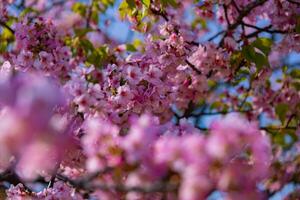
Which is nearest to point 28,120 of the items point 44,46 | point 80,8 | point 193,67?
point 193,67

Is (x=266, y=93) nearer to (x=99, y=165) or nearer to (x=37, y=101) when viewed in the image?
(x=99, y=165)

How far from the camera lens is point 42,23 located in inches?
181

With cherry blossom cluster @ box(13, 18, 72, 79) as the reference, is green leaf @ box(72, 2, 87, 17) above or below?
above

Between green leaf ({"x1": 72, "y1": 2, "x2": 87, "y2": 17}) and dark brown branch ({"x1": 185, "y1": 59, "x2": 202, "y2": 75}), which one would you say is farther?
green leaf ({"x1": 72, "y1": 2, "x2": 87, "y2": 17})

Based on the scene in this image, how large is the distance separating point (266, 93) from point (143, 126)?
4038 millimetres

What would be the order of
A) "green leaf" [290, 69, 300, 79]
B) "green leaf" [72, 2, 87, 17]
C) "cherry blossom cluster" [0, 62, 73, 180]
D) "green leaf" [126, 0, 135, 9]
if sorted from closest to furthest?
"cherry blossom cluster" [0, 62, 73, 180] → "green leaf" [126, 0, 135, 9] → "green leaf" [290, 69, 300, 79] → "green leaf" [72, 2, 87, 17]

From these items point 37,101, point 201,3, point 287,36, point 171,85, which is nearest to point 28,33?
point 171,85

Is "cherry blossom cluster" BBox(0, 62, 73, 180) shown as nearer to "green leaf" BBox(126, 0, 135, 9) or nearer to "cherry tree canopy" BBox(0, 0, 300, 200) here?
"cherry tree canopy" BBox(0, 0, 300, 200)

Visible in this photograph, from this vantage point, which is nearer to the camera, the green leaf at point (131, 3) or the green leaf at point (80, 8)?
the green leaf at point (131, 3)

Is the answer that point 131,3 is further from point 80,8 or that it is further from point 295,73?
point 80,8

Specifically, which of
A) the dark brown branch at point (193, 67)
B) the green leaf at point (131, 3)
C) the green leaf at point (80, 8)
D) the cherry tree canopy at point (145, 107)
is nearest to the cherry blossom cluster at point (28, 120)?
the cherry tree canopy at point (145, 107)

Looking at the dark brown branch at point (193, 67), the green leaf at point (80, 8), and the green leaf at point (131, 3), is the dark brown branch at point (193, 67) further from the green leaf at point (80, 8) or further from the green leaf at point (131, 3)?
the green leaf at point (80, 8)

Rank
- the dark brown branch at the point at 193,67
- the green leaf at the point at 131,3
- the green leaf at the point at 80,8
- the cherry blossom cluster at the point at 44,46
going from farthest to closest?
1. the green leaf at the point at 80,8
2. the cherry blossom cluster at the point at 44,46
3. the dark brown branch at the point at 193,67
4. the green leaf at the point at 131,3

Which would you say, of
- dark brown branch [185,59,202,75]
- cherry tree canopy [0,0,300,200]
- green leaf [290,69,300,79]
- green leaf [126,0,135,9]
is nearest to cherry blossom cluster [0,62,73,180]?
cherry tree canopy [0,0,300,200]
